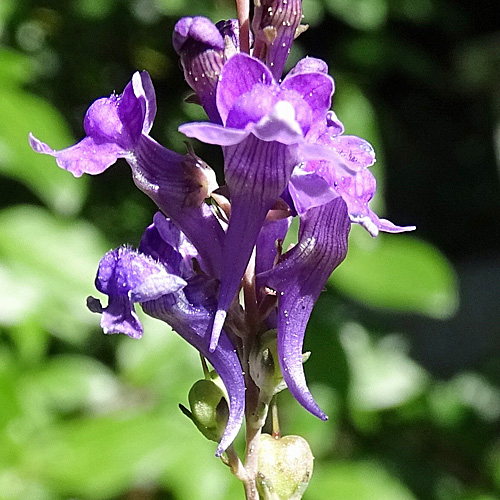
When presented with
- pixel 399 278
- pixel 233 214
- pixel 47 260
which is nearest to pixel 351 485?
pixel 399 278

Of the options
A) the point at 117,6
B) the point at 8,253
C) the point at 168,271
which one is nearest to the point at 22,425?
the point at 8,253

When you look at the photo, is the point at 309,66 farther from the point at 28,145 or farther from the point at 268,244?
the point at 28,145

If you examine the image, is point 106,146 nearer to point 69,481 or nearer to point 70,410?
point 69,481

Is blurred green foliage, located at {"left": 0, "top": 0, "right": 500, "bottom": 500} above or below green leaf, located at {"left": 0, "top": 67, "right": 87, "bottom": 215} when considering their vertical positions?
below

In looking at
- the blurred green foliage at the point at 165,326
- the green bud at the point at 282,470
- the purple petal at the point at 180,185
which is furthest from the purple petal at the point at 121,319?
the blurred green foliage at the point at 165,326

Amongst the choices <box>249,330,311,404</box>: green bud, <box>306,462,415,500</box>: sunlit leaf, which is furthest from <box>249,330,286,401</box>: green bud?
<box>306,462,415,500</box>: sunlit leaf

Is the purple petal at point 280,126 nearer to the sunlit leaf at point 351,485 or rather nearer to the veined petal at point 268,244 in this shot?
the veined petal at point 268,244

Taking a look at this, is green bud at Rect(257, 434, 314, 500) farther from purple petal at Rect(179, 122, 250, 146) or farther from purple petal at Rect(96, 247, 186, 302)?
purple petal at Rect(179, 122, 250, 146)
